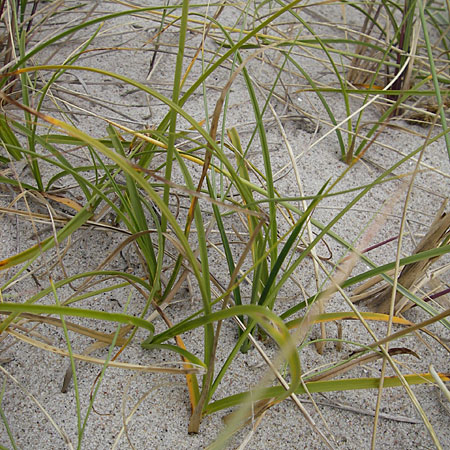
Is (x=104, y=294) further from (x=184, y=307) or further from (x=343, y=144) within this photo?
(x=343, y=144)

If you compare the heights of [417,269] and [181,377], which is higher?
[417,269]

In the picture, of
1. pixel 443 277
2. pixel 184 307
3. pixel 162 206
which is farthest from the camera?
pixel 443 277

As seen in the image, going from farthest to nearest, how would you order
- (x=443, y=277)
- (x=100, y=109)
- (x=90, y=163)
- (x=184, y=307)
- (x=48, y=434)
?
(x=100, y=109), (x=90, y=163), (x=443, y=277), (x=184, y=307), (x=48, y=434)

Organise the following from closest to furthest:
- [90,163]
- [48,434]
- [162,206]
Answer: [162,206], [48,434], [90,163]

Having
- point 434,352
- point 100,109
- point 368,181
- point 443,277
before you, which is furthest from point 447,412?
point 100,109

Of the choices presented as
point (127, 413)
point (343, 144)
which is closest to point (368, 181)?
point (343, 144)

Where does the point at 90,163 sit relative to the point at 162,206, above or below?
below

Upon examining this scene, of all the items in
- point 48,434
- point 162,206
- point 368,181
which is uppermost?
point 162,206

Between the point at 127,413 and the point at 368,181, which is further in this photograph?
the point at 368,181

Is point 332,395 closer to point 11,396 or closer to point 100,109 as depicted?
point 11,396
